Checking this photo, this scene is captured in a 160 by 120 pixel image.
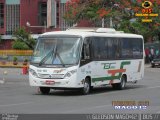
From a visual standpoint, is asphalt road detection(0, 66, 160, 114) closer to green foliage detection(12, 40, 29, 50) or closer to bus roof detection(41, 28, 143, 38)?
bus roof detection(41, 28, 143, 38)

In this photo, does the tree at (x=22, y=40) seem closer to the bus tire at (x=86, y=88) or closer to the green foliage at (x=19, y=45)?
the green foliage at (x=19, y=45)

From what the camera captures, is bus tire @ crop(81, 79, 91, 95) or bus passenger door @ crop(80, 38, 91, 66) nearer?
bus passenger door @ crop(80, 38, 91, 66)

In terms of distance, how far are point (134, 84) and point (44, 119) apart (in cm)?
1903

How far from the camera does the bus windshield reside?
23.8 metres

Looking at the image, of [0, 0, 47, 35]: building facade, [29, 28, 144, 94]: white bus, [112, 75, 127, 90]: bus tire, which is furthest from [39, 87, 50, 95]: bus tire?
[0, 0, 47, 35]: building facade

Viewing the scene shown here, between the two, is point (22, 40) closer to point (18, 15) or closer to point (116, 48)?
point (18, 15)

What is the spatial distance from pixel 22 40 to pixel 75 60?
159 ft

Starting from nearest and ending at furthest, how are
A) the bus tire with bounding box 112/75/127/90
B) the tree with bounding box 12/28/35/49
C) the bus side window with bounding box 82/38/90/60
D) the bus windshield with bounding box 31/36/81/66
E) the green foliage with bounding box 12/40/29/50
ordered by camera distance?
the bus windshield with bounding box 31/36/81/66 < the bus side window with bounding box 82/38/90/60 < the bus tire with bounding box 112/75/127/90 < the tree with bounding box 12/28/35/49 < the green foliage with bounding box 12/40/29/50

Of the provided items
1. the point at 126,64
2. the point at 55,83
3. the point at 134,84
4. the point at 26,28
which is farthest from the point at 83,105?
the point at 26,28

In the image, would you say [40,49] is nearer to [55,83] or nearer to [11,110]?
[55,83]

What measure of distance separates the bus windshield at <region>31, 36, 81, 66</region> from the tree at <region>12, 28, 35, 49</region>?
4606 centimetres

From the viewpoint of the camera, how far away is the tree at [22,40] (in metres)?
70.5

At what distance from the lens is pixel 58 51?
24.0 meters

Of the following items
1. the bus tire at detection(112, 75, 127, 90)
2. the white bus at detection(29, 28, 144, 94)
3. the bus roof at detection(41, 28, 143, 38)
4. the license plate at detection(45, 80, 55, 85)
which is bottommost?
the bus tire at detection(112, 75, 127, 90)
